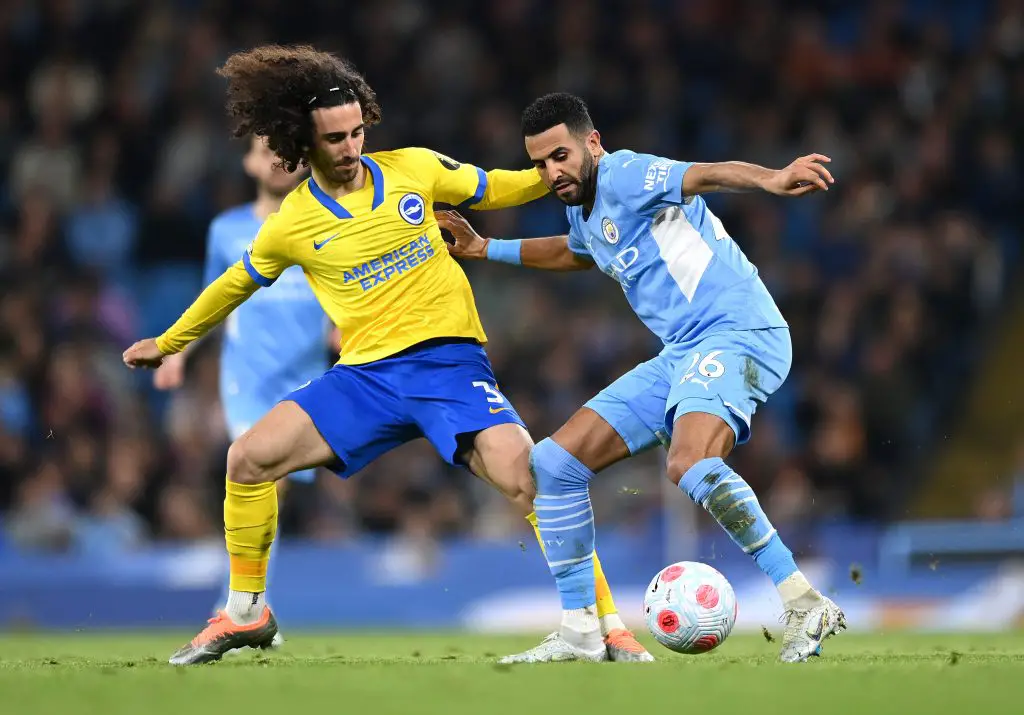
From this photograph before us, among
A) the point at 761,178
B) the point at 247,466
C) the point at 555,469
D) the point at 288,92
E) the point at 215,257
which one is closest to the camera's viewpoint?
the point at 761,178

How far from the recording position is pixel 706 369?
6.31 metres

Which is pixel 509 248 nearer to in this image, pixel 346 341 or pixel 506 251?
pixel 506 251

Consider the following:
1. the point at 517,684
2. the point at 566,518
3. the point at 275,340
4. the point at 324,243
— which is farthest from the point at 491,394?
the point at 275,340

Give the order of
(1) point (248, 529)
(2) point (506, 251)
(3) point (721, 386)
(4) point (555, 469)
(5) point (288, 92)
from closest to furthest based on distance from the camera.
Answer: (3) point (721, 386), (4) point (555, 469), (1) point (248, 529), (5) point (288, 92), (2) point (506, 251)

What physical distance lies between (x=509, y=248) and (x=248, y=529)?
1.77 m

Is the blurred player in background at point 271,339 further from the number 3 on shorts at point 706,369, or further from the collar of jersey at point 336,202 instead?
the number 3 on shorts at point 706,369

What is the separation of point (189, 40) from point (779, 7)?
6118mm

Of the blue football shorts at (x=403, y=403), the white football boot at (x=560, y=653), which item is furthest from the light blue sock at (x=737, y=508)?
the blue football shorts at (x=403, y=403)

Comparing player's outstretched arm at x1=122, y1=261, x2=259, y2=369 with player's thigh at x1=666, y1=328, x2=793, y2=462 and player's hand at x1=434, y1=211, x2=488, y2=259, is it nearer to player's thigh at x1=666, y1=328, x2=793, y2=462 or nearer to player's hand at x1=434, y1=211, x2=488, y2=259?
player's hand at x1=434, y1=211, x2=488, y2=259

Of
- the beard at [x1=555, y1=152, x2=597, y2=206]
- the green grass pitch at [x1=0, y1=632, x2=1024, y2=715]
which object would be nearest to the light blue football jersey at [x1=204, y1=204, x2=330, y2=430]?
the green grass pitch at [x1=0, y1=632, x2=1024, y2=715]

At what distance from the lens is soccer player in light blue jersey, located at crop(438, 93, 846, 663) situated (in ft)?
20.8

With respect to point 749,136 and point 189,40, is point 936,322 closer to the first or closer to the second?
point 749,136

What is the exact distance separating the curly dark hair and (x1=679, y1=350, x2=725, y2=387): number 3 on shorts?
1.87 metres

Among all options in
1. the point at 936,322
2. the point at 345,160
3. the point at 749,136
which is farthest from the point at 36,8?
the point at 345,160
